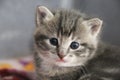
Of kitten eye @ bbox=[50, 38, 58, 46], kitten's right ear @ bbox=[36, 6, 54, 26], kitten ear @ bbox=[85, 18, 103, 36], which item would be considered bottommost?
kitten eye @ bbox=[50, 38, 58, 46]

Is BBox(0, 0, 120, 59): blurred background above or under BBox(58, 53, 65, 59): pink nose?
above

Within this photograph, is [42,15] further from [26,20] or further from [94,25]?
[26,20]

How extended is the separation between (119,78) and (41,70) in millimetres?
411

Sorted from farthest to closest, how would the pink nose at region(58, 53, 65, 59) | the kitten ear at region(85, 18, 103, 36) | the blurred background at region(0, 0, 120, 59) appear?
1. the blurred background at region(0, 0, 120, 59)
2. the kitten ear at region(85, 18, 103, 36)
3. the pink nose at region(58, 53, 65, 59)

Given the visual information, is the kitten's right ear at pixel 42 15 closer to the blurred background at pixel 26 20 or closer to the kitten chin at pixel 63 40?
the kitten chin at pixel 63 40

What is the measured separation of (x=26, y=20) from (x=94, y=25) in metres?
1.35

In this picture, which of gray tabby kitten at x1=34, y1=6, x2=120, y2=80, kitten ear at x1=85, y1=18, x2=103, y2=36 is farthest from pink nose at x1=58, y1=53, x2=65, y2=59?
kitten ear at x1=85, y1=18, x2=103, y2=36

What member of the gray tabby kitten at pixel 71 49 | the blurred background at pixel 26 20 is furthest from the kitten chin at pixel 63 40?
the blurred background at pixel 26 20

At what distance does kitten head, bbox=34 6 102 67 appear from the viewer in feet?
5.65

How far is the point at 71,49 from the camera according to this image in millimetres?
1725

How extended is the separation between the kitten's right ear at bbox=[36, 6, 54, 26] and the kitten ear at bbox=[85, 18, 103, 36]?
0.19 metres

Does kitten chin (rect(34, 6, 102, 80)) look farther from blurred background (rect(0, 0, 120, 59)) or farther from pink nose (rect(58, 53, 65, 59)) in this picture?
blurred background (rect(0, 0, 120, 59))

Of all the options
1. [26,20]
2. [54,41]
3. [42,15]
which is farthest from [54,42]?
[26,20]

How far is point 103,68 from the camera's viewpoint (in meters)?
1.77
